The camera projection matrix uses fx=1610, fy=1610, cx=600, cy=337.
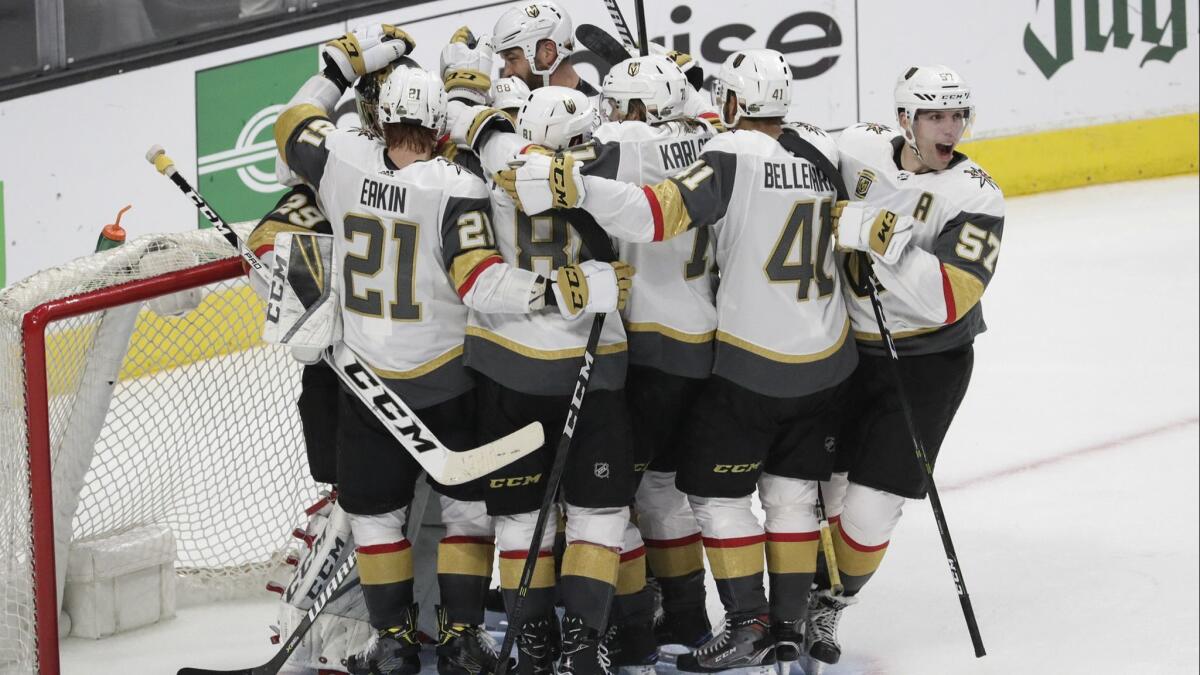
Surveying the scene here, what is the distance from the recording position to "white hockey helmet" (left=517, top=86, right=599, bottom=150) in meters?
3.11

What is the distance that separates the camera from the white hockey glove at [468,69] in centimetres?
350

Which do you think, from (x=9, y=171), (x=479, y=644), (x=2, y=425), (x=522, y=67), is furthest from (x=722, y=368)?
(x=9, y=171)

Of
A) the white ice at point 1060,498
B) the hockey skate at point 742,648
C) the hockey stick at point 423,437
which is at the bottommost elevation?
the white ice at point 1060,498

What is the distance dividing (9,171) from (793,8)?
3041 millimetres

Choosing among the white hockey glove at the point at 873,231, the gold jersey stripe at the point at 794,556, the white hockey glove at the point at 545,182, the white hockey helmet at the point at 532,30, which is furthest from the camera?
the white hockey helmet at the point at 532,30

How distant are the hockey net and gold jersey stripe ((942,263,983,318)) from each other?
5.01 ft

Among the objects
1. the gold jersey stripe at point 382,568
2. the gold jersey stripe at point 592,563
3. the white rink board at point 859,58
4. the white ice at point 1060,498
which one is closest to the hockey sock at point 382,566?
the gold jersey stripe at point 382,568

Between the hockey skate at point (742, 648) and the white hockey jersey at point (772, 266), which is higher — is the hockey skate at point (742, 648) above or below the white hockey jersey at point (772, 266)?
below

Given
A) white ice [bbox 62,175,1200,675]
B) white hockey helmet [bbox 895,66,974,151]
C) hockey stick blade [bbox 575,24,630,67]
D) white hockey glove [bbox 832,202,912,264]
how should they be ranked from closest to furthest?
1. white hockey glove [bbox 832,202,912,264]
2. white hockey helmet [bbox 895,66,974,151]
3. white ice [bbox 62,175,1200,675]
4. hockey stick blade [bbox 575,24,630,67]

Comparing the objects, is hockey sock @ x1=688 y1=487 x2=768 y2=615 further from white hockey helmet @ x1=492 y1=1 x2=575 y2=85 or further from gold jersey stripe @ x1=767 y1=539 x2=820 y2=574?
white hockey helmet @ x1=492 y1=1 x2=575 y2=85

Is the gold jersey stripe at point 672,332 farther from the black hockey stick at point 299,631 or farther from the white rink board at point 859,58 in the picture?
the white rink board at point 859,58

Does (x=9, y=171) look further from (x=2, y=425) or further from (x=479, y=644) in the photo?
(x=479, y=644)

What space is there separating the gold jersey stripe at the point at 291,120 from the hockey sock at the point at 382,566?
2.62 ft

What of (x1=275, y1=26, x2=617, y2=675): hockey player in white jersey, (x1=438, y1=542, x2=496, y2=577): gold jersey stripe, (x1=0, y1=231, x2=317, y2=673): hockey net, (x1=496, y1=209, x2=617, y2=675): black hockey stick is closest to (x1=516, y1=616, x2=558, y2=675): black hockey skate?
(x1=496, y1=209, x2=617, y2=675): black hockey stick
